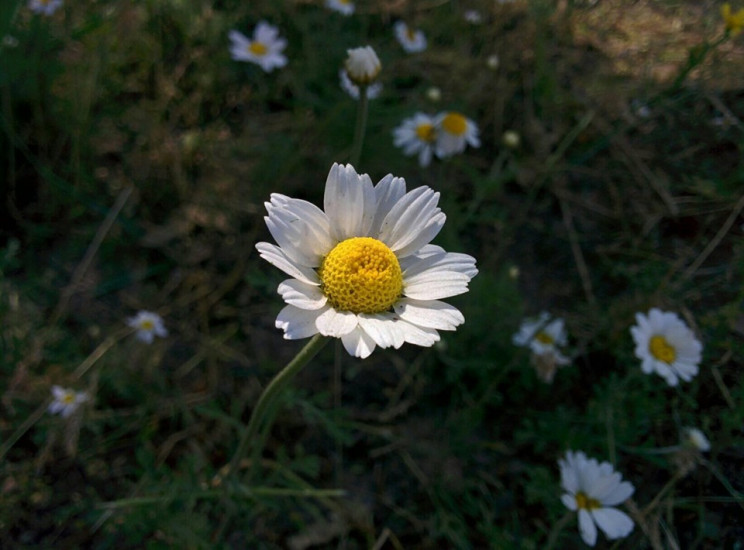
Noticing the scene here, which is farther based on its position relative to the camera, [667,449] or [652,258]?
[652,258]

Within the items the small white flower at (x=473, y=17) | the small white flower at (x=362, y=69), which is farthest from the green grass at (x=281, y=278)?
the small white flower at (x=362, y=69)

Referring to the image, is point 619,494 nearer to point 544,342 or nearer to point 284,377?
point 544,342

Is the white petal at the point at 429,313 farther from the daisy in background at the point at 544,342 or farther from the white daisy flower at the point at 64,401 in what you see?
the white daisy flower at the point at 64,401

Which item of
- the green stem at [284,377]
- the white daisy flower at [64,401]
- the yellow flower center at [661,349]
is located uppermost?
the green stem at [284,377]

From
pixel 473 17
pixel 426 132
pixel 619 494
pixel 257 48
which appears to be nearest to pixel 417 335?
pixel 619 494

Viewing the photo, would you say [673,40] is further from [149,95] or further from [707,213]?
[149,95]

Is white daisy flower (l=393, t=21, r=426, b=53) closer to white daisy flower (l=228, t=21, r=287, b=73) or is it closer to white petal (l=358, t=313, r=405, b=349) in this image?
white daisy flower (l=228, t=21, r=287, b=73)

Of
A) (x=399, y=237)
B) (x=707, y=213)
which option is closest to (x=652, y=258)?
(x=707, y=213)
